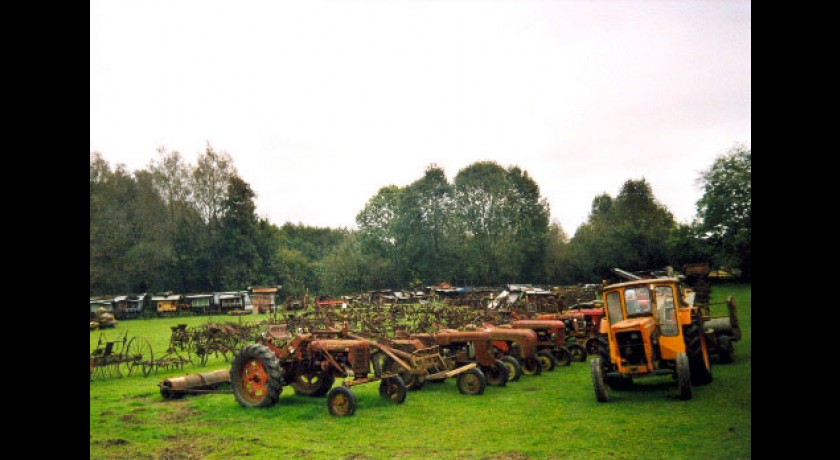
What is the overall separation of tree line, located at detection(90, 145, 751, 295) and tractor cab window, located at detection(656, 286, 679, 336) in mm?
28801

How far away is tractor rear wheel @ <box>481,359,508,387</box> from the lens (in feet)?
36.6

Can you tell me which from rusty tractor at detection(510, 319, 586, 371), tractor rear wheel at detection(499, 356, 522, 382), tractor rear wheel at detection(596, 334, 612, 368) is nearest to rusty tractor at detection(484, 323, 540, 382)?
tractor rear wheel at detection(499, 356, 522, 382)

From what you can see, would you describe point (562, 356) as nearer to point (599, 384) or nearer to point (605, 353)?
point (605, 353)

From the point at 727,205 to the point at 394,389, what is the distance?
14.5 metres

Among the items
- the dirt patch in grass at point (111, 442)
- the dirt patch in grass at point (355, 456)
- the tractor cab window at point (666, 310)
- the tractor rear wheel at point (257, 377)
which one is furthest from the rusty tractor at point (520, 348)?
the dirt patch in grass at point (111, 442)

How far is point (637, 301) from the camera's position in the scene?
31.4ft

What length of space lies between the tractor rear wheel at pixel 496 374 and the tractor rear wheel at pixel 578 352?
13.4 feet

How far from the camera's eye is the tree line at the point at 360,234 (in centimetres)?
4506

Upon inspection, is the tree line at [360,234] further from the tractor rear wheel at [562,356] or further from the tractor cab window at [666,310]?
the tractor cab window at [666,310]

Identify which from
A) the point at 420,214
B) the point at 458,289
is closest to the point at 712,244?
the point at 458,289

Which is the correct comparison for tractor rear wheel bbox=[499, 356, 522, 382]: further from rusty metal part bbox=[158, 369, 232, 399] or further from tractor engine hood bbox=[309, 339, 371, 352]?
rusty metal part bbox=[158, 369, 232, 399]

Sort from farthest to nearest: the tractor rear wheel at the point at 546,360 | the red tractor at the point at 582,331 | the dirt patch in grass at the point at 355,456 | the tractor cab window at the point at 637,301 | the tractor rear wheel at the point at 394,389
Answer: the red tractor at the point at 582,331, the tractor rear wheel at the point at 546,360, the tractor rear wheel at the point at 394,389, the tractor cab window at the point at 637,301, the dirt patch in grass at the point at 355,456
